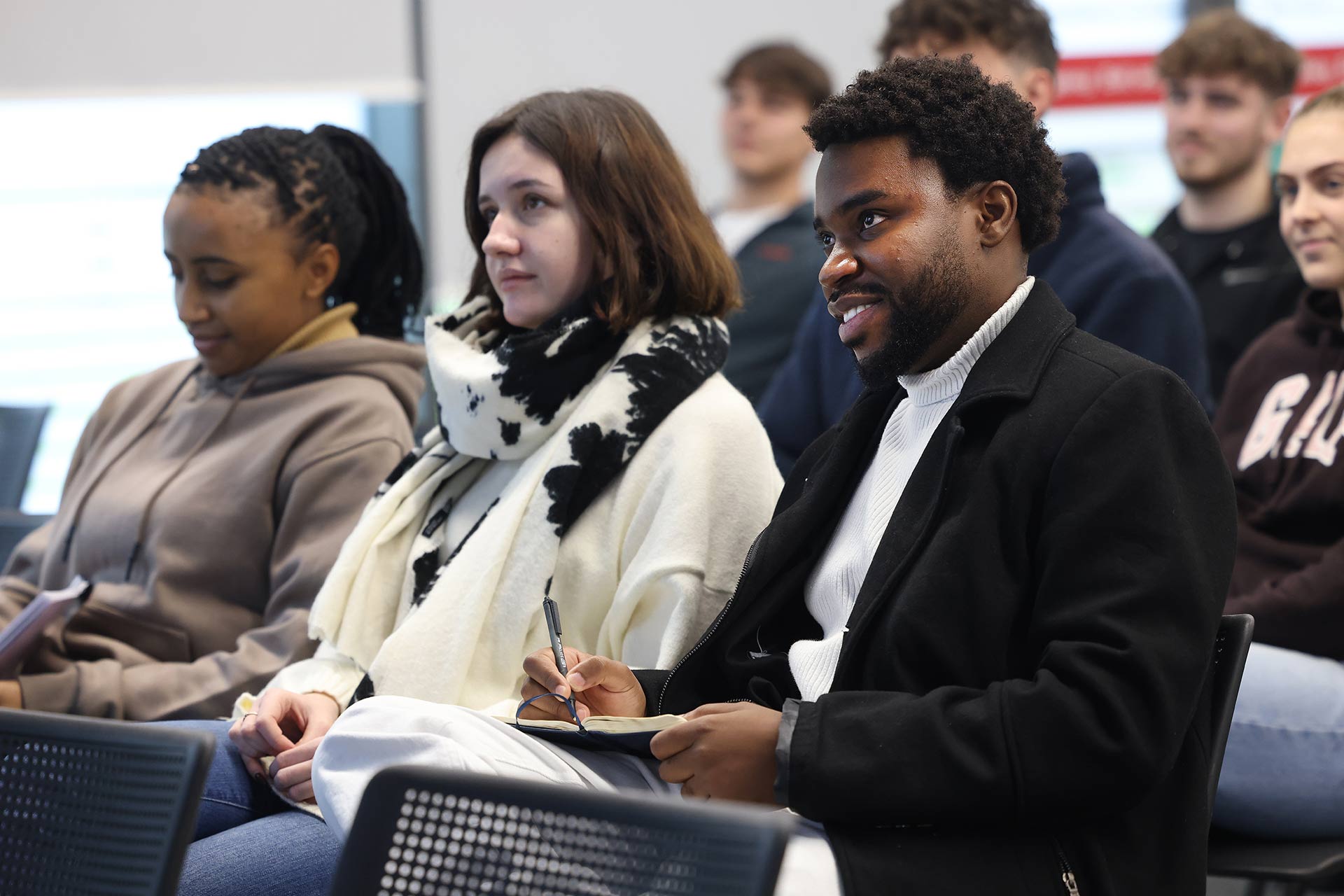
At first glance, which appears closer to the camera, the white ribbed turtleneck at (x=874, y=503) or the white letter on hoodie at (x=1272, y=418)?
the white ribbed turtleneck at (x=874, y=503)

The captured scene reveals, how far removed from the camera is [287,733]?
1997mm

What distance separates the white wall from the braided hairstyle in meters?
2.47

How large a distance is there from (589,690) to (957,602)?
1.61 feet

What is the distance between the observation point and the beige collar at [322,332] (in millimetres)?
2557

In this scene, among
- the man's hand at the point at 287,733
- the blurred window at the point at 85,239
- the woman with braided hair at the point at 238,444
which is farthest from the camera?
the blurred window at the point at 85,239

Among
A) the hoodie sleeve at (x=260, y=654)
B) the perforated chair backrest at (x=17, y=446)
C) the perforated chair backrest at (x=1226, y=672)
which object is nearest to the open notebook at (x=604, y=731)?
the perforated chair backrest at (x=1226, y=672)

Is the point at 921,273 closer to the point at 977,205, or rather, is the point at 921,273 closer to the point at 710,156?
the point at 977,205

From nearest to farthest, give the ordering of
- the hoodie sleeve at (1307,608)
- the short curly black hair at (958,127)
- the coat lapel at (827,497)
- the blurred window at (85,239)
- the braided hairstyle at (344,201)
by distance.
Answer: the short curly black hair at (958,127) → the coat lapel at (827,497) → the hoodie sleeve at (1307,608) → the braided hairstyle at (344,201) → the blurred window at (85,239)

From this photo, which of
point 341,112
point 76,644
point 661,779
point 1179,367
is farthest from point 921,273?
point 341,112

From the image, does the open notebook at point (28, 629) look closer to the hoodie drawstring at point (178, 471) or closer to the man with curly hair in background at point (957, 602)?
the hoodie drawstring at point (178, 471)

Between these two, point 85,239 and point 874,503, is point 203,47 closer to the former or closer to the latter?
point 85,239

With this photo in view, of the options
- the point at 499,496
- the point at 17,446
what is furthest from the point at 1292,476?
the point at 17,446

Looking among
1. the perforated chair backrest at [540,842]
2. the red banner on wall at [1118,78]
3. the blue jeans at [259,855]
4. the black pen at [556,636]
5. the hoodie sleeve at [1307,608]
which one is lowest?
the blue jeans at [259,855]

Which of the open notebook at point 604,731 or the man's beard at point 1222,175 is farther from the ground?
the man's beard at point 1222,175
